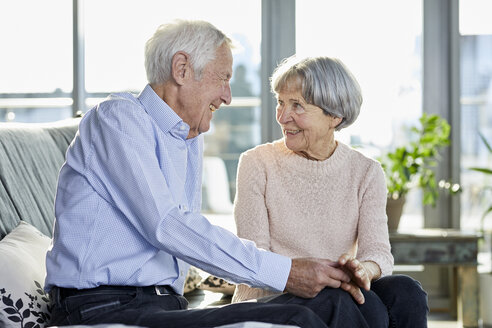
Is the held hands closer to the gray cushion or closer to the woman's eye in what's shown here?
the woman's eye

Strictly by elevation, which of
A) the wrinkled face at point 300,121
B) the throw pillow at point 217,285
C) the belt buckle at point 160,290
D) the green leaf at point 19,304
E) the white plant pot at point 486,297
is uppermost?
the wrinkled face at point 300,121

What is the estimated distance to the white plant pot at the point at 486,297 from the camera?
3703 mm

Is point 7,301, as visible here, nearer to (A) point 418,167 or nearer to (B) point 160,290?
(B) point 160,290

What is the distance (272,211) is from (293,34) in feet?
6.91

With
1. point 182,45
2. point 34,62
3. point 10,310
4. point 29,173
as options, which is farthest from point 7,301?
point 34,62

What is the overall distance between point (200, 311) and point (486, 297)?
2554 millimetres

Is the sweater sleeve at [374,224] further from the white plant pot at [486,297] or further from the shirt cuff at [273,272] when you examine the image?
the white plant pot at [486,297]

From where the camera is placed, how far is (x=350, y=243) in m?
A: 2.30

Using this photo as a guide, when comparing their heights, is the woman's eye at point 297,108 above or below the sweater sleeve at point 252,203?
Answer: above

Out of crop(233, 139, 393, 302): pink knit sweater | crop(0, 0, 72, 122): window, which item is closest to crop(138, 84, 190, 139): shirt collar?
crop(233, 139, 393, 302): pink knit sweater

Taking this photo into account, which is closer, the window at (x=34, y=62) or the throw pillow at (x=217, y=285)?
the throw pillow at (x=217, y=285)

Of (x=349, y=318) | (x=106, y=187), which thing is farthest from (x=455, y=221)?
(x=106, y=187)

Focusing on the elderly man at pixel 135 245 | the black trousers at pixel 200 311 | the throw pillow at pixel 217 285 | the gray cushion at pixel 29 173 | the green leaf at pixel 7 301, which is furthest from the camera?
the throw pillow at pixel 217 285

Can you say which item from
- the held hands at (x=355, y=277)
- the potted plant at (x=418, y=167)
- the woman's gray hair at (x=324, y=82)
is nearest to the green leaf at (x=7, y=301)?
the held hands at (x=355, y=277)
